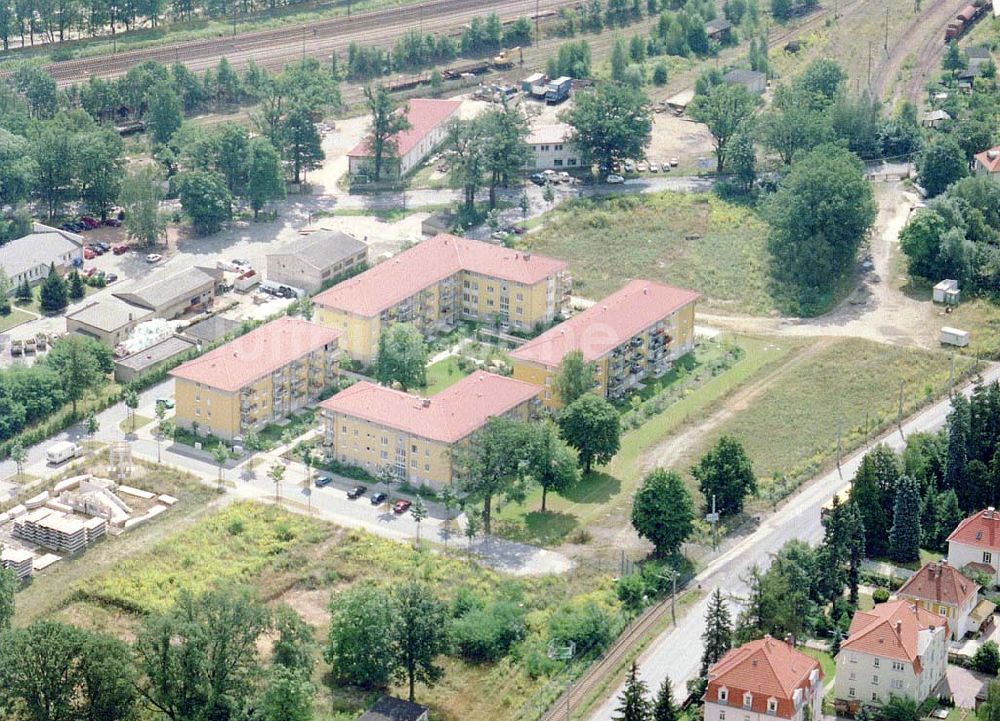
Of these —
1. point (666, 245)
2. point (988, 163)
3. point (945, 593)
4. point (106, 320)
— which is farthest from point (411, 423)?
point (988, 163)

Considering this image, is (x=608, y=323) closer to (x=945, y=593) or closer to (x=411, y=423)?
(x=411, y=423)

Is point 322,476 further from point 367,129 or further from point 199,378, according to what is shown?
point 367,129

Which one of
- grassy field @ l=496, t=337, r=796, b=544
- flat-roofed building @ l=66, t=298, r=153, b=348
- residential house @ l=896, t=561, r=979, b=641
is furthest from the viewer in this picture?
flat-roofed building @ l=66, t=298, r=153, b=348

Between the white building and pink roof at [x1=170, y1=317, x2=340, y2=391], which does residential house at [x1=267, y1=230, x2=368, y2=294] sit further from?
the white building

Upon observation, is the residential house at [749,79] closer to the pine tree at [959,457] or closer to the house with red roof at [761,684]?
the pine tree at [959,457]

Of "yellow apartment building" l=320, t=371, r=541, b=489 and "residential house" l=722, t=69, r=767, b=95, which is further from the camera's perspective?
"residential house" l=722, t=69, r=767, b=95

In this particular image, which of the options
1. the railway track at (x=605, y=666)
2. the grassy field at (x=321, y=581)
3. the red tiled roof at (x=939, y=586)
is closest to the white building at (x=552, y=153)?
the grassy field at (x=321, y=581)

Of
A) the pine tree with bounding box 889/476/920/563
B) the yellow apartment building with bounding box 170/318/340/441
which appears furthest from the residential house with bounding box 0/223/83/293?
the pine tree with bounding box 889/476/920/563
